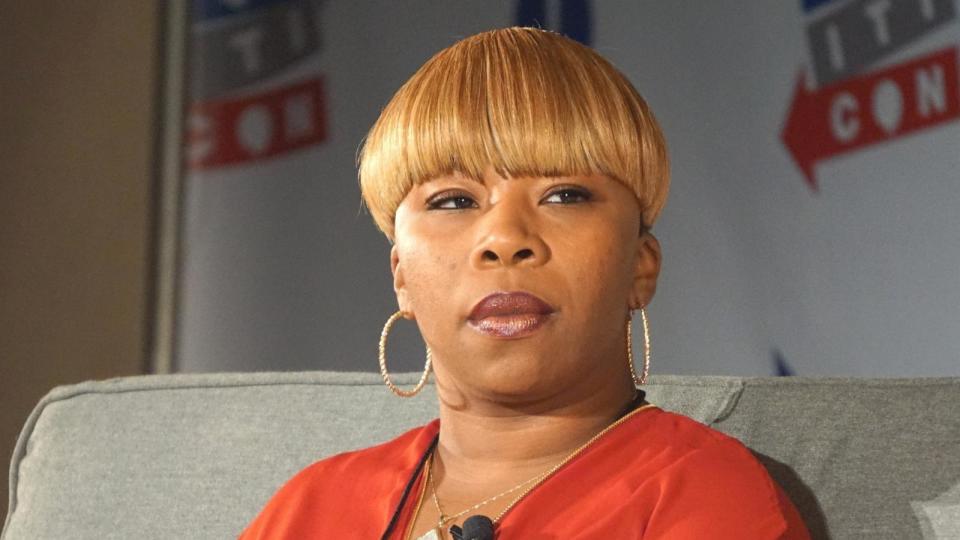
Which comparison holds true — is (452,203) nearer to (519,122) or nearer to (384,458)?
(519,122)

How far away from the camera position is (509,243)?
98 centimetres

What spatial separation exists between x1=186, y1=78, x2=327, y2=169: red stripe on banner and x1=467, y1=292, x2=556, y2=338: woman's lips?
6.20ft

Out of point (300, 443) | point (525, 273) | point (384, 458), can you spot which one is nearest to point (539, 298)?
point (525, 273)

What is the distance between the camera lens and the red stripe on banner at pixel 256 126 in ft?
9.27

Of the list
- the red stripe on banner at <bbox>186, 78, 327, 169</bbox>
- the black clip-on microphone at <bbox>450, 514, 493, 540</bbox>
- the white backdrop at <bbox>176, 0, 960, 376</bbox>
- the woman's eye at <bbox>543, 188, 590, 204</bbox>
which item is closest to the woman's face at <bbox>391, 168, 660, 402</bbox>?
the woman's eye at <bbox>543, 188, 590, 204</bbox>

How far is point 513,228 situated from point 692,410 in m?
0.41

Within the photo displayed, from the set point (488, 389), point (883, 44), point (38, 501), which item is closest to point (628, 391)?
point (488, 389)

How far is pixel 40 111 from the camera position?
9.34 ft

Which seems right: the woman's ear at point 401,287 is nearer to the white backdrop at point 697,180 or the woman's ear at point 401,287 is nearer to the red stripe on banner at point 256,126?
the white backdrop at point 697,180

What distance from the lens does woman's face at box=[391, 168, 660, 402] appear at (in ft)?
3.24

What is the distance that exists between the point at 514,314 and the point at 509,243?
0.06 meters

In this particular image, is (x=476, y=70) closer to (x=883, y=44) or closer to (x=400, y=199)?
(x=400, y=199)

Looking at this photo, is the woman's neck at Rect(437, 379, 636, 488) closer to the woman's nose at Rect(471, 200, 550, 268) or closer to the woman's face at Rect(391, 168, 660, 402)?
the woman's face at Rect(391, 168, 660, 402)

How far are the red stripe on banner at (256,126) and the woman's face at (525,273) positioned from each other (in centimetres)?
180
